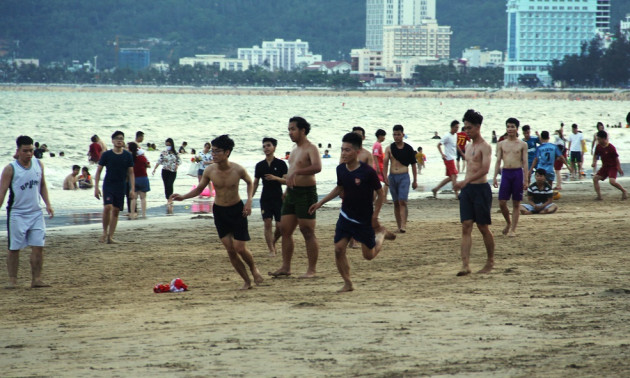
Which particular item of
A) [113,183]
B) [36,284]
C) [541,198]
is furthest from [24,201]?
[541,198]

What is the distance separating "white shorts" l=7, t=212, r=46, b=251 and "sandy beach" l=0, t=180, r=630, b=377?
1.59ft

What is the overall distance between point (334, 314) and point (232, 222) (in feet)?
5.37

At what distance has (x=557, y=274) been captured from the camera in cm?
862

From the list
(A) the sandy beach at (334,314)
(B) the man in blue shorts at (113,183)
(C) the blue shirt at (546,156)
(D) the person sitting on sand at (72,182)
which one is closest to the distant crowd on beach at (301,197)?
(A) the sandy beach at (334,314)

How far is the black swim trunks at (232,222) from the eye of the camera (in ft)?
26.6

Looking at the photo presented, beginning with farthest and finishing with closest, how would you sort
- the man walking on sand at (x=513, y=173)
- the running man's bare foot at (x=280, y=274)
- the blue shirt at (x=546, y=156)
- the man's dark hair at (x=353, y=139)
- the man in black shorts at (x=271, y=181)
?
the blue shirt at (x=546, y=156), the man walking on sand at (x=513, y=173), the man in black shorts at (x=271, y=181), the running man's bare foot at (x=280, y=274), the man's dark hair at (x=353, y=139)

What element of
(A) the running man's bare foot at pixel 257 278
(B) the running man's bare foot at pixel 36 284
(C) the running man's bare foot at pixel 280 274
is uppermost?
(A) the running man's bare foot at pixel 257 278

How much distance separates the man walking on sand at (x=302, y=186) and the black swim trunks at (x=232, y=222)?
2.31 ft

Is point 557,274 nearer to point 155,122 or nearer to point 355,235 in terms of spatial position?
point 355,235

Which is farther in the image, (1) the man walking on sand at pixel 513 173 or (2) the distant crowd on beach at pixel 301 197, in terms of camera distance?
(1) the man walking on sand at pixel 513 173

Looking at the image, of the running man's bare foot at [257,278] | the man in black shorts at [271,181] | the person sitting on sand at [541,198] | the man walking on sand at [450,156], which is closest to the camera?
the running man's bare foot at [257,278]

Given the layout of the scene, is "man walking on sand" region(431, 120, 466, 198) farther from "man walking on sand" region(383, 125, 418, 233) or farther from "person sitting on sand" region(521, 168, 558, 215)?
"man walking on sand" region(383, 125, 418, 233)

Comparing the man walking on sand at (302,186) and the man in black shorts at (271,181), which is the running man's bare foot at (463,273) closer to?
the man walking on sand at (302,186)

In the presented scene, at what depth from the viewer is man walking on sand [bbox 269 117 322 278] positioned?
859 cm
